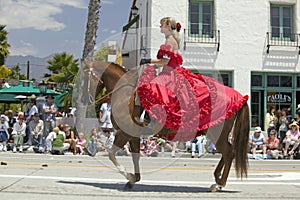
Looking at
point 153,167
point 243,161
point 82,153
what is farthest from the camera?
point 82,153

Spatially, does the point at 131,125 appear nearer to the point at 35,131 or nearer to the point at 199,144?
the point at 199,144

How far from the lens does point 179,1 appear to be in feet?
63.4

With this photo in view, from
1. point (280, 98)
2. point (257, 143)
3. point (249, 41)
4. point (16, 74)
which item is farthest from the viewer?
point (16, 74)

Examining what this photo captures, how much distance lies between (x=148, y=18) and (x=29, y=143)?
7683 millimetres

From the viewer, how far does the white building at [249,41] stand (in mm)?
19312

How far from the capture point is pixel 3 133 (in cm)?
1555

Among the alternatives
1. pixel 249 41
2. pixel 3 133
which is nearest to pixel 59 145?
pixel 3 133

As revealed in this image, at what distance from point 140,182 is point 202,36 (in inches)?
464

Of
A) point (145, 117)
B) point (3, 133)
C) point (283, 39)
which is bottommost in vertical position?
point (3, 133)

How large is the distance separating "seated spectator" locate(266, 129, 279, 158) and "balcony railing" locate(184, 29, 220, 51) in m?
5.25

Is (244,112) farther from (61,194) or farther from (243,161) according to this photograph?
(61,194)

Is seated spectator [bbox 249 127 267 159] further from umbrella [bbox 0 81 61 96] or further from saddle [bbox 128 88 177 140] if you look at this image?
umbrella [bbox 0 81 61 96]

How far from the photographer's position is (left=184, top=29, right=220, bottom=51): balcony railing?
62.8 ft

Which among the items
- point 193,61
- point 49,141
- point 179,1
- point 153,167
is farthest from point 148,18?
point 153,167
